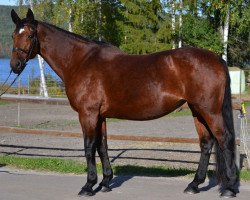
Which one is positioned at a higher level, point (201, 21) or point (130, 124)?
point (201, 21)

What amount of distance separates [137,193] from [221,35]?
25.9 meters

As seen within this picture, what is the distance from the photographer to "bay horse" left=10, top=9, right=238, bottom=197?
5668 mm

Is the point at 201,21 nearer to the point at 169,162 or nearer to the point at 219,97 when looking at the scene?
the point at 169,162

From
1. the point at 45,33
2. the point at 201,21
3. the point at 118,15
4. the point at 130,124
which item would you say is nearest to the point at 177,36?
the point at 201,21

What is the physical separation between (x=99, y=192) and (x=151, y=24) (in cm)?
2655

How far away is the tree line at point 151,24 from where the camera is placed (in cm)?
2923

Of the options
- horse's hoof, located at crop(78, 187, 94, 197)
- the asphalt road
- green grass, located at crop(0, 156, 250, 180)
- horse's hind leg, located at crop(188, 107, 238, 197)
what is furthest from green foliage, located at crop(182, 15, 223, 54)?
horse's hoof, located at crop(78, 187, 94, 197)

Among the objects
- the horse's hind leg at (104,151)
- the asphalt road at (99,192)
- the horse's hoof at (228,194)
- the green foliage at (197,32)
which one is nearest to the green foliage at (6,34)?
the asphalt road at (99,192)

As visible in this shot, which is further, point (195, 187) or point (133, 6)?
point (133, 6)

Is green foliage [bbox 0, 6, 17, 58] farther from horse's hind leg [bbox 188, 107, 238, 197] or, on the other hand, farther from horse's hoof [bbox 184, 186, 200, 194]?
horse's hind leg [bbox 188, 107, 238, 197]

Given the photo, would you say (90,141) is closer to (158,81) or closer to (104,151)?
(104,151)

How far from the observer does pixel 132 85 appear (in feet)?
19.2

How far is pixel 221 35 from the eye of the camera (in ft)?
101

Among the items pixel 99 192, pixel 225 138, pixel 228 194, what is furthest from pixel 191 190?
pixel 99 192
